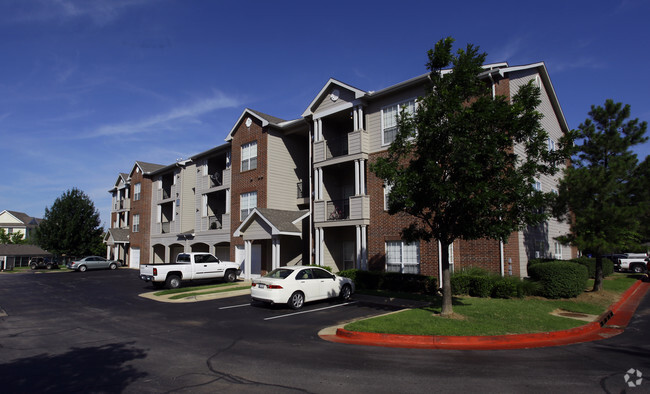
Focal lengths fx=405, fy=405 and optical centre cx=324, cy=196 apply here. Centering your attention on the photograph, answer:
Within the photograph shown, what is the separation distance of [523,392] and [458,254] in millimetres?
12198

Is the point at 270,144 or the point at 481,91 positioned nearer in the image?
the point at 481,91

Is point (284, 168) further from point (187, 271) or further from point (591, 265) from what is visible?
point (591, 265)

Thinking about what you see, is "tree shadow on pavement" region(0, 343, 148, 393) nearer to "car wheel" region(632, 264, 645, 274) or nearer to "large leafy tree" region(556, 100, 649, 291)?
"large leafy tree" region(556, 100, 649, 291)

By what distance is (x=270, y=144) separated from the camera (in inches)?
1029

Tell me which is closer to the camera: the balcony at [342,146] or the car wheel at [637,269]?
the balcony at [342,146]

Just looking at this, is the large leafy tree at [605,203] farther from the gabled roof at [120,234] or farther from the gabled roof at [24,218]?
the gabled roof at [24,218]

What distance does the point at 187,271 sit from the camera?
22.2 metres

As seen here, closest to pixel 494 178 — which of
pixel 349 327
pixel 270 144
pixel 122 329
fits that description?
pixel 349 327

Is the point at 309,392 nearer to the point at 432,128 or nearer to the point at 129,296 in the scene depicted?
the point at 432,128

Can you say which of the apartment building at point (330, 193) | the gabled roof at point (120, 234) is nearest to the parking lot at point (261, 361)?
the apartment building at point (330, 193)

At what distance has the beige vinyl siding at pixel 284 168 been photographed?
25734 mm

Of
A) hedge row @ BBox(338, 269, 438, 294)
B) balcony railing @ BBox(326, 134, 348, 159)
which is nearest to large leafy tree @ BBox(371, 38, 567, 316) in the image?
hedge row @ BBox(338, 269, 438, 294)

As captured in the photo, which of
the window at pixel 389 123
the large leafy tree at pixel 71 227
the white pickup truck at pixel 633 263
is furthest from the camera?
the large leafy tree at pixel 71 227

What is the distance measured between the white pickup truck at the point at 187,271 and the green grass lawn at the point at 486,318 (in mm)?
13475
